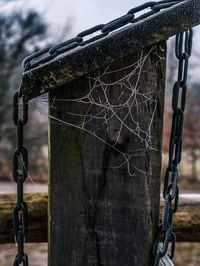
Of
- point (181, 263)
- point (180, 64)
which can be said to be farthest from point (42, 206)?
point (181, 263)

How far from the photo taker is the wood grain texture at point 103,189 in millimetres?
1015

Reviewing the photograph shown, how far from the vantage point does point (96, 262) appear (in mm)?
1048

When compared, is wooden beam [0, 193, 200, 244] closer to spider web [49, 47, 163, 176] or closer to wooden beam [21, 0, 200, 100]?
spider web [49, 47, 163, 176]

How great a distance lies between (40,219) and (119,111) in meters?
0.87

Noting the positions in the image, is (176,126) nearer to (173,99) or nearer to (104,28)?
(173,99)

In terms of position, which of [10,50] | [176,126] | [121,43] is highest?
[10,50]

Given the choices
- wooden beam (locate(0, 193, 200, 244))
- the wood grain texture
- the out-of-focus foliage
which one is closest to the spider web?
the wood grain texture

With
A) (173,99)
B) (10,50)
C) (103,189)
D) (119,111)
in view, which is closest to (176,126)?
(173,99)

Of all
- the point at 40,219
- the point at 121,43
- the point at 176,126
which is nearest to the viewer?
the point at 121,43

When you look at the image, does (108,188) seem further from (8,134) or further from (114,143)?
(8,134)

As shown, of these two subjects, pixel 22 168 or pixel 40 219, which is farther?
pixel 40 219

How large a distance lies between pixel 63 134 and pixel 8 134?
8.34 meters

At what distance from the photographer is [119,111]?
101 cm

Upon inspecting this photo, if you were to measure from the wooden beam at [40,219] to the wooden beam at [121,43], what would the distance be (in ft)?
2.86
